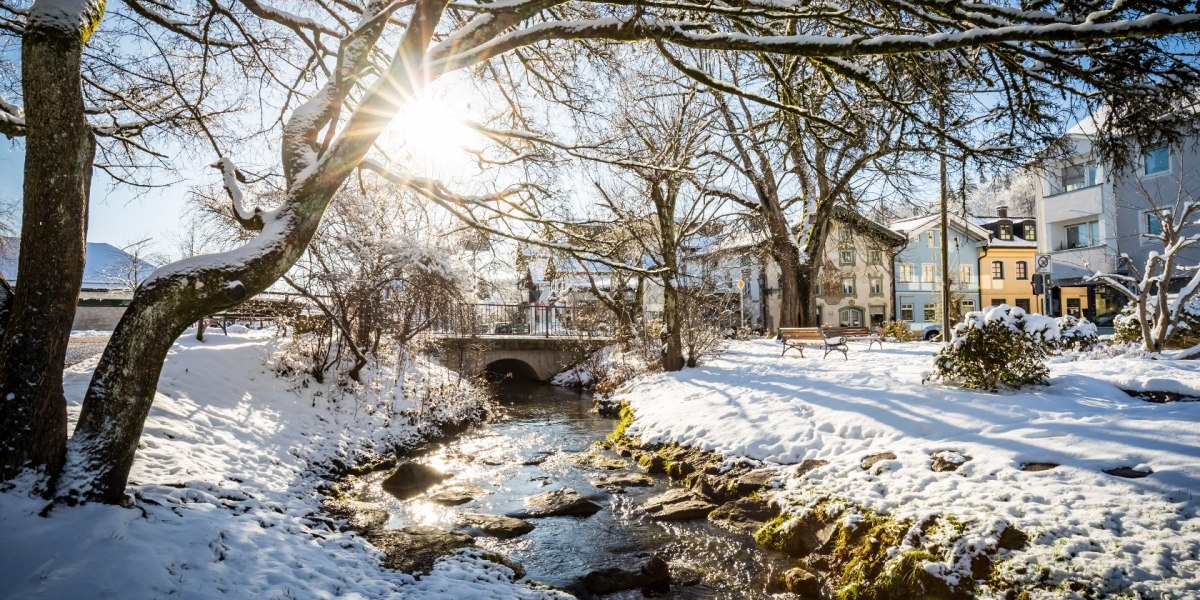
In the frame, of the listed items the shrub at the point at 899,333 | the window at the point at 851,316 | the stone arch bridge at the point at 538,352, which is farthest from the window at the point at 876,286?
the stone arch bridge at the point at 538,352

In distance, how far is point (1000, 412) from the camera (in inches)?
273

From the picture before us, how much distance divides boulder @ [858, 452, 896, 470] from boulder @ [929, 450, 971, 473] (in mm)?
410

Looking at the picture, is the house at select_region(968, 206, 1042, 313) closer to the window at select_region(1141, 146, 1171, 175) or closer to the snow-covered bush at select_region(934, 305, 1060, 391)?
the window at select_region(1141, 146, 1171, 175)

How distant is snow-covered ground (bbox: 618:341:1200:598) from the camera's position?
4043mm

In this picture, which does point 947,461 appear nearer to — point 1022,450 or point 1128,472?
point 1022,450

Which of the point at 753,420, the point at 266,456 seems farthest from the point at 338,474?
the point at 753,420

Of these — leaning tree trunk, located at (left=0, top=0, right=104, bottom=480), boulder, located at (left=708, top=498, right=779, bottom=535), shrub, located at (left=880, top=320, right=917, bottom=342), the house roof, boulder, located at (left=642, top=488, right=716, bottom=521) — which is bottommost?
boulder, located at (left=642, top=488, right=716, bottom=521)

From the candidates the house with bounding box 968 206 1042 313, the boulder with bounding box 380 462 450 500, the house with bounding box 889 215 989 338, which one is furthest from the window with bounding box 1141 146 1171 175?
the boulder with bounding box 380 462 450 500

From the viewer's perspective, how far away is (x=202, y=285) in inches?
167

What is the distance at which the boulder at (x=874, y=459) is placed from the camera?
6.23 meters

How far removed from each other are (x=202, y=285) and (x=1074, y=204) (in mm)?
36686

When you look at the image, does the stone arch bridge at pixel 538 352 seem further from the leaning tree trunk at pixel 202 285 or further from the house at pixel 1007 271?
the house at pixel 1007 271

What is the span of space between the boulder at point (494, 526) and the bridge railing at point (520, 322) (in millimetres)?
6745

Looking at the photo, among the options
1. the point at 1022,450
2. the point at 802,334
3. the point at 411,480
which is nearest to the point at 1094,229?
the point at 802,334
